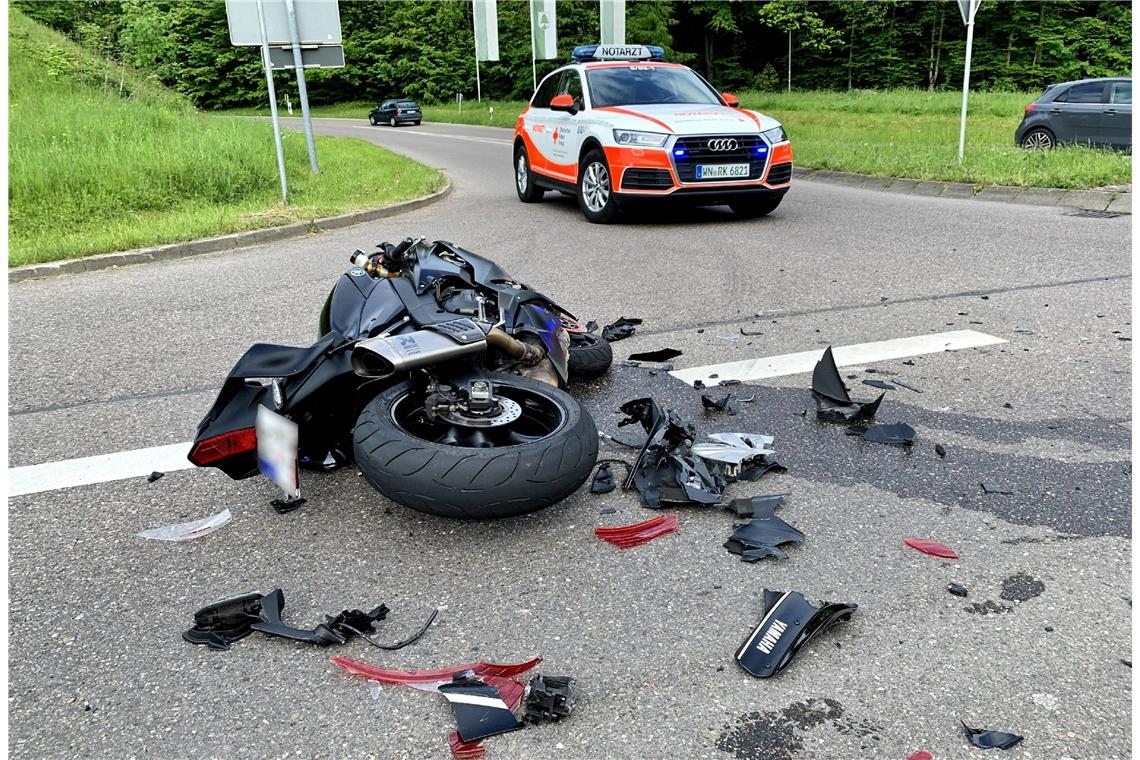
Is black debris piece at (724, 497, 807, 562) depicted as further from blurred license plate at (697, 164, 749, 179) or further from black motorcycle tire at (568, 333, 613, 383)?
blurred license plate at (697, 164, 749, 179)

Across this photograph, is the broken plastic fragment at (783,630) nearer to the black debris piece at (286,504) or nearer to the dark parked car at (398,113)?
the black debris piece at (286,504)

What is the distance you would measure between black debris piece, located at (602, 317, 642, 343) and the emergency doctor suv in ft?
13.7

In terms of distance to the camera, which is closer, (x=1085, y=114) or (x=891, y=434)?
(x=891, y=434)

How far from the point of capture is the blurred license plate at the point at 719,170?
9.73 metres

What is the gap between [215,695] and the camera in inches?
93.3

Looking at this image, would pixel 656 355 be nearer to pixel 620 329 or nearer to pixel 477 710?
pixel 620 329

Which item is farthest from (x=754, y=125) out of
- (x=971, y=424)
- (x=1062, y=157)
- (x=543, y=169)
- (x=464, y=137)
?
(x=464, y=137)

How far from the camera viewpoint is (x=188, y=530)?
3.31 meters

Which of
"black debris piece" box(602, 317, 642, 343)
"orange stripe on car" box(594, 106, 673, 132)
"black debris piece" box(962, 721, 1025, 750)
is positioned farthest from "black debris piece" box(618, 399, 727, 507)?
"orange stripe on car" box(594, 106, 673, 132)

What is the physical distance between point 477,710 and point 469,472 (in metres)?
0.84

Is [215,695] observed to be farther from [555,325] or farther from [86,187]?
[86,187]

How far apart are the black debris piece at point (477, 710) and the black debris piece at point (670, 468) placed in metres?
1.21

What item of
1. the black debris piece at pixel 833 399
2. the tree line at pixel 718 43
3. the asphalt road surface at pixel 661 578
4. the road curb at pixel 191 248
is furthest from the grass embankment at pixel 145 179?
the tree line at pixel 718 43

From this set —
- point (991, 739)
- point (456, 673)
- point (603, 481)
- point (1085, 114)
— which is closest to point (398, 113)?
point (1085, 114)
